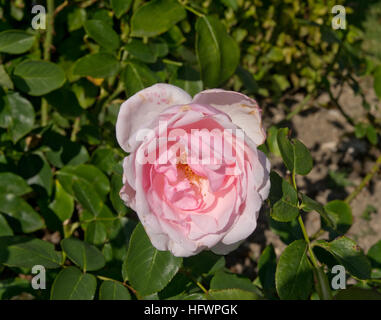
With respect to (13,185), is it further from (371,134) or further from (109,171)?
(371,134)

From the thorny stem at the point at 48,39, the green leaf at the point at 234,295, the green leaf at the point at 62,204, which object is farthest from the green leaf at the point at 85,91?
the green leaf at the point at 234,295

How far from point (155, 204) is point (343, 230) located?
0.69 metres

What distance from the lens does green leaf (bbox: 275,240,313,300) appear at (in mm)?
873

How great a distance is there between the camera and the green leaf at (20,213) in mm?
1312

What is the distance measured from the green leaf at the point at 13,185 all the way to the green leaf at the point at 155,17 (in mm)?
588

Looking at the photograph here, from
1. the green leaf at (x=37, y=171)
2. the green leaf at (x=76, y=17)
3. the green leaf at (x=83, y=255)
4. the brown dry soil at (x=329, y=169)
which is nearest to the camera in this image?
the green leaf at (x=83, y=255)

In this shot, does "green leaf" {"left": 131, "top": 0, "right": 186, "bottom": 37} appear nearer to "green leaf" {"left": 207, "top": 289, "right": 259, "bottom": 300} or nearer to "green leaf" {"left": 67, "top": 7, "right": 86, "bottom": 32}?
"green leaf" {"left": 67, "top": 7, "right": 86, "bottom": 32}

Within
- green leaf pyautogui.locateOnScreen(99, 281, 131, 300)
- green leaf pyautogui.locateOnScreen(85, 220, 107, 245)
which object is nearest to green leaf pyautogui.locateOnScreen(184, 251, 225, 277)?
green leaf pyautogui.locateOnScreen(99, 281, 131, 300)

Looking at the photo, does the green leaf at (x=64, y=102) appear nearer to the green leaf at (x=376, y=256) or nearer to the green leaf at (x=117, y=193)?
the green leaf at (x=117, y=193)

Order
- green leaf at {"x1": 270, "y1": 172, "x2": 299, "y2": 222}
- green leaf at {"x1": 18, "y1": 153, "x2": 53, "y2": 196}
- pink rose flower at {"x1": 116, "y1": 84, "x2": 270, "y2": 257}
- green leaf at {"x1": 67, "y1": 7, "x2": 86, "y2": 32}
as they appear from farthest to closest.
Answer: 1. green leaf at {"x1": 67, "y1": 7, "x2": 86, "y2": 32}
2. green leaf at {"x1": 18, "y1": 153, "x2": 53, "y2": 196}
3. green leaf at {"x1": 270, "y1": 172, "x2": 299, "y2": 222}
4. pink rose flower at {"x1": 116, "y1": 84, "x2": 270, "y2": 257}

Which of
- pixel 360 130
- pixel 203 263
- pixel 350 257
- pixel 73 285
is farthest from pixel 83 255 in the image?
pixel 360 130

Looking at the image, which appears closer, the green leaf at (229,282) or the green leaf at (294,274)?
the green leaf at (294,274)

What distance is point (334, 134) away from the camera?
2.68 m
